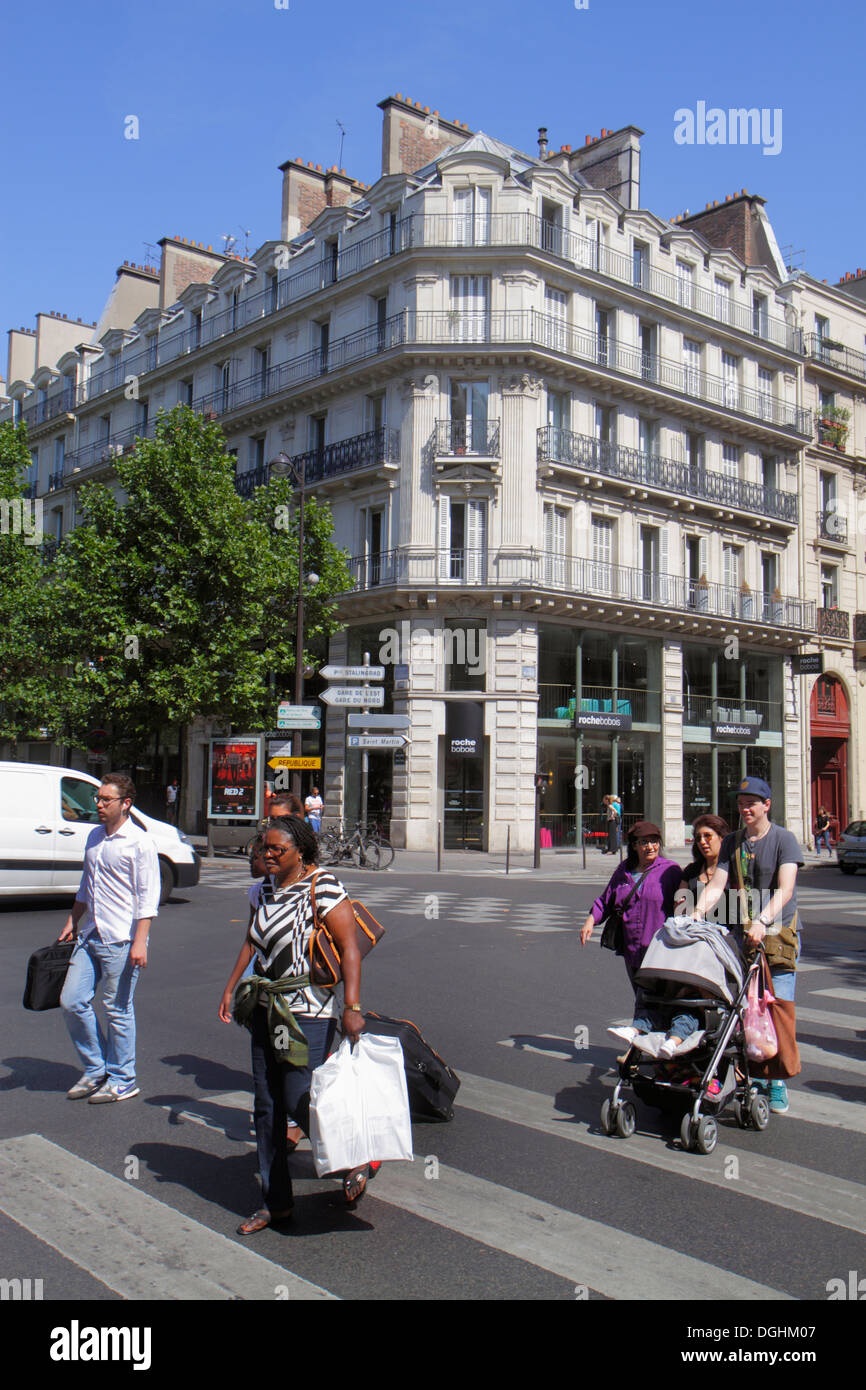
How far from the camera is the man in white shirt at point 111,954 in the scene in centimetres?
562

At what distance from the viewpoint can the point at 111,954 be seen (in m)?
5.66

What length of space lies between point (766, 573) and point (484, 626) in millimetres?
12045

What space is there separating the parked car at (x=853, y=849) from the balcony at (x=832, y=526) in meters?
13.6

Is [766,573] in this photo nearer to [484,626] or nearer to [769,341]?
[769,341]

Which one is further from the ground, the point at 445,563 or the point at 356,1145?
the point at 445,563

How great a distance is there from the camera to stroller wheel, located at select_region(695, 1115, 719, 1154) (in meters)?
4.93

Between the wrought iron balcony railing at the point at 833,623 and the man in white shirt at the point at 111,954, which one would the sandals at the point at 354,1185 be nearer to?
the man in white shirt at the point at 111,954

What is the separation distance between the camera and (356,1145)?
12.3 ft

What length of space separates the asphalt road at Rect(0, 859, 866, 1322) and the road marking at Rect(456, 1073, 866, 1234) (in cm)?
1

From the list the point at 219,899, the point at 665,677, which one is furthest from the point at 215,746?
the point at 665,677

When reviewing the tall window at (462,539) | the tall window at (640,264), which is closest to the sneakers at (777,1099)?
the tall window at (462,539)

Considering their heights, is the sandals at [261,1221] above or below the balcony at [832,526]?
below

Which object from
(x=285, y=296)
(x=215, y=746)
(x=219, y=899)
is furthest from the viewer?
(x=285, y=296)

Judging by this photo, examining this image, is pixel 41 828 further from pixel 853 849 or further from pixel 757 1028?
pixel 853 849
